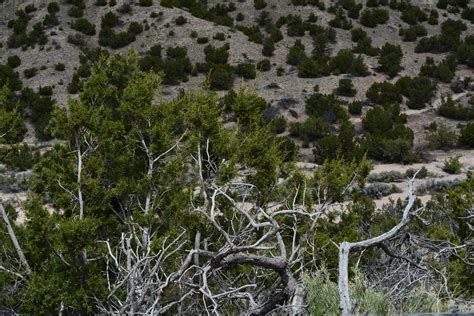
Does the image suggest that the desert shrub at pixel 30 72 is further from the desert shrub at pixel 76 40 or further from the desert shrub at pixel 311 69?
the desert shrub at pixel 311 69

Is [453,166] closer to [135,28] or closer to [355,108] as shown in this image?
[355,108]

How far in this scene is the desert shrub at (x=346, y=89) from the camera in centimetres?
3073

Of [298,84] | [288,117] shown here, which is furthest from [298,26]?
[288,117]

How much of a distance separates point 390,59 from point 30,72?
17.4 m

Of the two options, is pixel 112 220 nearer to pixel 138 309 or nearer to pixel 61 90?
pixel 138 309

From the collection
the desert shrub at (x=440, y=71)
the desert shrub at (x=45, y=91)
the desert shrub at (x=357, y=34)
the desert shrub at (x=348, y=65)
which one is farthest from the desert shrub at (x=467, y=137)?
the desert shrub at (x=45, y=91)

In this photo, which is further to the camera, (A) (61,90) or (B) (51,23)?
(B) (51,23)

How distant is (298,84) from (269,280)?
23.5 m

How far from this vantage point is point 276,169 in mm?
9992

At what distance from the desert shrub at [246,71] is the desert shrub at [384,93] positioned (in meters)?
5.38

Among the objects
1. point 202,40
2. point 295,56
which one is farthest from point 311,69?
point 202,40

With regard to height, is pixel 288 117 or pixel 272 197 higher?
pixel 272 197

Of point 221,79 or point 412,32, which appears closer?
point 221,79

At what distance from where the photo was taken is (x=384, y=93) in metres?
30.6
